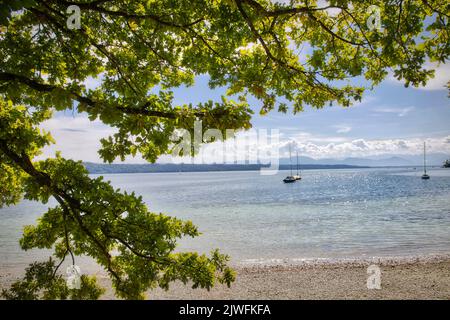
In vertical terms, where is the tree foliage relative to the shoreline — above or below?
above

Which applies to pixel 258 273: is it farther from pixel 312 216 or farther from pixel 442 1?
pixel 312 216

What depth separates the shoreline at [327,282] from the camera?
1794 centimetres

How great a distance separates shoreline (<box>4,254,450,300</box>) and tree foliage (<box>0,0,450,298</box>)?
13.2 metres

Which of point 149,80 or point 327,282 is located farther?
point 327,282

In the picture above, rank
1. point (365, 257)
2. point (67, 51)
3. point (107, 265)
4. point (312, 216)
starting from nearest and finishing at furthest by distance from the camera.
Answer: point (107, 265) → point (67, 51) → point (365, 257) → point (312, 216)

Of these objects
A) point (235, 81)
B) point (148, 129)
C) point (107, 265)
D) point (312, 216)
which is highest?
point (235, 81)

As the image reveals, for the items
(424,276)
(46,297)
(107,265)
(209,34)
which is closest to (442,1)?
(209,34)

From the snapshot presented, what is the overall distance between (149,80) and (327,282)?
17.7 metres

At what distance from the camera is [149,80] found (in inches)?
268

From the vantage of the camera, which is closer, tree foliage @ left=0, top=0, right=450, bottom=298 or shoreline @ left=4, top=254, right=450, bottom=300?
tree foliage @ left=0, top=0, right=450, bottom=298

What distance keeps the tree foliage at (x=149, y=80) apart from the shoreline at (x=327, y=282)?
13214 millimetres

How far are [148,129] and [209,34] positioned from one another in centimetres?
273

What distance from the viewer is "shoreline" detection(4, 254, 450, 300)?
17.9 metres
